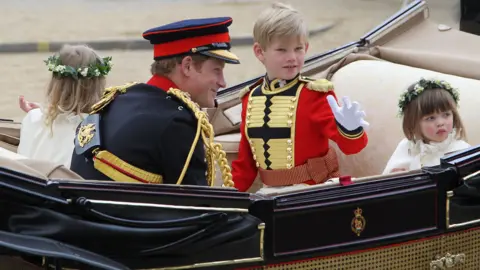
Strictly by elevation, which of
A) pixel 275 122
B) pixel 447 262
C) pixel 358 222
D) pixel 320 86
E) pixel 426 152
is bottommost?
pixel 447 262

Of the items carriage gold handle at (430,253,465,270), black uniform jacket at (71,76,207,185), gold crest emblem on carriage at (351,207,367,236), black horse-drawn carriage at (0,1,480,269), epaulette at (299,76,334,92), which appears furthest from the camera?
epaulette at (299,76,334,92)

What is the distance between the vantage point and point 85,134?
9.48 feet

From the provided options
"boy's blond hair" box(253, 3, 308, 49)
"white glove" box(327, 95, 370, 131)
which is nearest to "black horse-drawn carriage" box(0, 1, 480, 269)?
"white glove" box(327, 95, 370, 131)

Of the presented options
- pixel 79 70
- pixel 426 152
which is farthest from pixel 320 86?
pixel 79 70

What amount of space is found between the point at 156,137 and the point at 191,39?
1.16ft

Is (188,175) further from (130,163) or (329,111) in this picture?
(329,111)

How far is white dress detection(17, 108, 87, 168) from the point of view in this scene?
11.7 ft

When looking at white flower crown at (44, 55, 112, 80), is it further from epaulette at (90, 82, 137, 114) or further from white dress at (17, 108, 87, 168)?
epaulette at (90, 82, 137, 114)

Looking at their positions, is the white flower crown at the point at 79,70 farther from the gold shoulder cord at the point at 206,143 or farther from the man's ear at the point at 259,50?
the gold shoulder cord at the point at 206,143

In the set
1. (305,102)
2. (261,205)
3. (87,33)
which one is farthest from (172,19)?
(261,205)

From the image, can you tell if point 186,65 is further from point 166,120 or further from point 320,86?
point 320,86

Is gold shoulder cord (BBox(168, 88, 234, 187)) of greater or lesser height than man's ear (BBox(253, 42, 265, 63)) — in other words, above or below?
below

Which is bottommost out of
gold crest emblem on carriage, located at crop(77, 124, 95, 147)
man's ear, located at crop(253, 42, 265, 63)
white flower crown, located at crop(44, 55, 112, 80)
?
gold crest emblem on carriage, located at crop(77, 124, 95, 147)

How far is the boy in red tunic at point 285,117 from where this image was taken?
3332 mm
